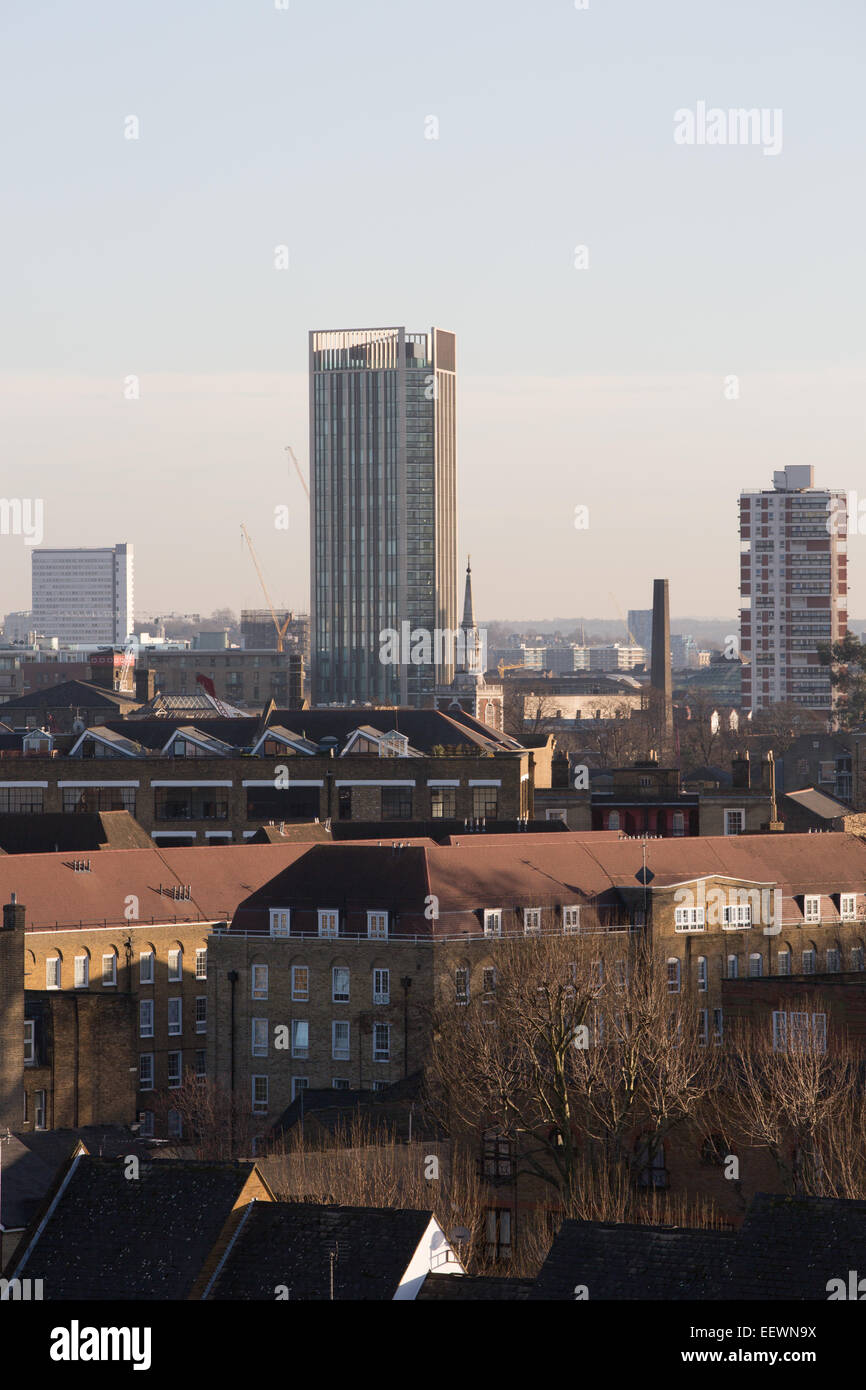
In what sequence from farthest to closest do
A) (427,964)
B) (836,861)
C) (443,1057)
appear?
(836,861) < (427,964) < (443,1057)

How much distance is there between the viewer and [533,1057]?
203 ft

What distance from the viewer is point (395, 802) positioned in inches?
4651

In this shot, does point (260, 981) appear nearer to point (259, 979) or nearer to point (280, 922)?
point (259, 979)

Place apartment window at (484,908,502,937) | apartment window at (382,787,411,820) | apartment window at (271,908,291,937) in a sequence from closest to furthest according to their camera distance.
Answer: apartment window at (484,908,502,937) → apartment window at (271,908,291,937) → apartment window at (382,787,411,820)

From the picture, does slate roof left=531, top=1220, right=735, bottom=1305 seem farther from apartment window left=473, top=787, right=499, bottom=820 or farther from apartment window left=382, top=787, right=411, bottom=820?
apartment window left=382, top=787, right=411, bottom=820

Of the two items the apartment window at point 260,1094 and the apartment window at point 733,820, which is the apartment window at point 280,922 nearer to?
the apartment window at point 260,1094

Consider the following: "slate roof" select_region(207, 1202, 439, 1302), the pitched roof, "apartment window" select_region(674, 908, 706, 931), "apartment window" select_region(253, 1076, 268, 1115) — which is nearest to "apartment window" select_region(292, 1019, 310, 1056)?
"apartment window" select_region(253, 1076, 268, 1115)

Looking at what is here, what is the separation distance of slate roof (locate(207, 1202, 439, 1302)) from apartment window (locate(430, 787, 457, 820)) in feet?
266

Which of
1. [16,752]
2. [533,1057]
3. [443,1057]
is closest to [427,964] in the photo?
[443,1057]

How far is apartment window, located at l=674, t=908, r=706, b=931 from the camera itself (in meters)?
83.2
